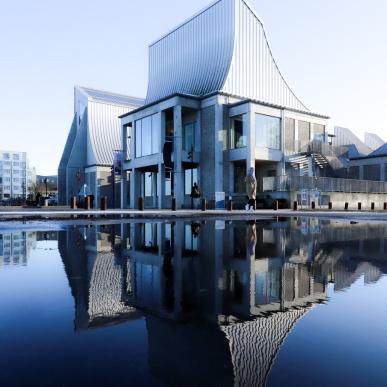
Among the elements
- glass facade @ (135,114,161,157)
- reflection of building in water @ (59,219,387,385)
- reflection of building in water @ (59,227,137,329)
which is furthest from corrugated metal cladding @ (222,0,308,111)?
reflection of building in water @ (59,227,137,329)

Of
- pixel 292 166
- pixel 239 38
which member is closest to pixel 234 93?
pixel 239 38

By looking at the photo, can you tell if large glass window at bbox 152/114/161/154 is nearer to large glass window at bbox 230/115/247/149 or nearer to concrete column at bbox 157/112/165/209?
concrete column at bbox 157/112/165/209

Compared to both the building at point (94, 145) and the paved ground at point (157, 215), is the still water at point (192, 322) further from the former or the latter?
the building at point (94, 145)

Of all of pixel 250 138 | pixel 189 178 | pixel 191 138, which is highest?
pixel 191 138

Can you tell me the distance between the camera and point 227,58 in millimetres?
39000

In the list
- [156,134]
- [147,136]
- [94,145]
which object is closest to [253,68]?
[156,134]

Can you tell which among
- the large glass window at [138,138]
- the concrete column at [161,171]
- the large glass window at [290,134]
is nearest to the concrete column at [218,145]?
the concrete column at [161,171]

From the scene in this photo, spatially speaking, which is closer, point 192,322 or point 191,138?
point 192,322

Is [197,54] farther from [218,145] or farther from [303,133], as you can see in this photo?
[303,133]

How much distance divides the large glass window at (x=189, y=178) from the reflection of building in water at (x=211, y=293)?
3206 centimetres

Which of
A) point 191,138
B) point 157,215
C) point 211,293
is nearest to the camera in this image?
point 211,293

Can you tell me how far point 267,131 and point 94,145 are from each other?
97.9 feet

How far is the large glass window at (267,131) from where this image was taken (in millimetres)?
35844

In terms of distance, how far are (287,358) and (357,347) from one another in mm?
491
